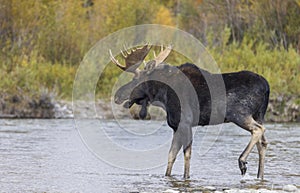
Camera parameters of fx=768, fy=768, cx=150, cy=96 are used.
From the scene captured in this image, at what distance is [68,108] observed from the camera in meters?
24.4

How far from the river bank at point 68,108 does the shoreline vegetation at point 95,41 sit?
0.03m

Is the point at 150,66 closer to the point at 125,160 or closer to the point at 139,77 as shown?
the point at 139,77

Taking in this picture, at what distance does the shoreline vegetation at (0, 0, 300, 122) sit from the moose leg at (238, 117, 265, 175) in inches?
481

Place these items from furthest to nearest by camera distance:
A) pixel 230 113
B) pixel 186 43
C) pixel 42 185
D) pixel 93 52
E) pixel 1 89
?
1. pixel 186 43
2. pixel 93 52
3. pixel 1 89
4. pixel 230 113
5. pixel 42 185

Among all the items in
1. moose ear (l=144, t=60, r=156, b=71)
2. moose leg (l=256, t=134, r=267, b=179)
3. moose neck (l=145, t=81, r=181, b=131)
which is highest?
moose ear (l=144, t=60, r=156, b=71)

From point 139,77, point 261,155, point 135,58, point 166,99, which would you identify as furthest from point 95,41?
point 261,155

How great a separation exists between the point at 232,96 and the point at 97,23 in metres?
20.5

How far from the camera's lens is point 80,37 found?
29156mm

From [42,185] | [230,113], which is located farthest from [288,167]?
[42,185]

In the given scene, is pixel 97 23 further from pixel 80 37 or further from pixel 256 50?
pixel 256 50

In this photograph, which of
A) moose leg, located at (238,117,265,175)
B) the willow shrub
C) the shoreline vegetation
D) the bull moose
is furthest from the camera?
the willow shrub

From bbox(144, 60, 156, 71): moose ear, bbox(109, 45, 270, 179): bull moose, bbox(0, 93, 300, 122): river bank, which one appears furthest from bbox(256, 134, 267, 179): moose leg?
bbox(0, 93, 300, 122): river bank

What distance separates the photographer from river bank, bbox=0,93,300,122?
23.6 meters

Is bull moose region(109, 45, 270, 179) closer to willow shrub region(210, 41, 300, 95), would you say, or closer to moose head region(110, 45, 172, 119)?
moose head region(110, 45, 172, 119)
